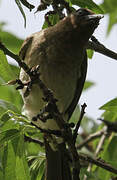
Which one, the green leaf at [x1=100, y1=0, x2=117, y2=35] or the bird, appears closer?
the bird

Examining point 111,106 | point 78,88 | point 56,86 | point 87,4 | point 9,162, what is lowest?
point 9,162

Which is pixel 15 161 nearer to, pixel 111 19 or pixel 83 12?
pixel 83 12

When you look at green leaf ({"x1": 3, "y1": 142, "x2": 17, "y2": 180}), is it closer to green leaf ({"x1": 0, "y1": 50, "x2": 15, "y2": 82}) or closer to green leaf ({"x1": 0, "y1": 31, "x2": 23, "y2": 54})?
green leaf ({"x1": 0, "y1": 50, "x2": 15, "y2": 82})

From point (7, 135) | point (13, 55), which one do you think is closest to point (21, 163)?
point (7, 135)

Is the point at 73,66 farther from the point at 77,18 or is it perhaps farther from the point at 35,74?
the point at 35,74

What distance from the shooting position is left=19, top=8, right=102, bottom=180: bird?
3.21 meters

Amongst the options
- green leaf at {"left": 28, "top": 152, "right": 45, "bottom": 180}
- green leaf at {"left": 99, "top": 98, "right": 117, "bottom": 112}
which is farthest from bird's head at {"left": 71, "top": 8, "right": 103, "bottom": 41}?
green leaf at {"left": 28, "top": 152, "right": 45, "bottom": 180}

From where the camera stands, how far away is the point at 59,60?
3262 millimetres

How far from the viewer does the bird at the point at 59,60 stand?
10.5 ft

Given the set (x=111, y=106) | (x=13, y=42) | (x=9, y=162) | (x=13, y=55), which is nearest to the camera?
(x=13, y=55)

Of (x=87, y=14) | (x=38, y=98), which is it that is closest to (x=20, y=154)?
(x=38, y=98)

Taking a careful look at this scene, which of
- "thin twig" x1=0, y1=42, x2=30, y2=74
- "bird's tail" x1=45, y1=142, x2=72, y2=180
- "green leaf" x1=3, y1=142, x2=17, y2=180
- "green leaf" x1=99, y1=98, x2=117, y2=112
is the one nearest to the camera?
"thin twig" x1=0, y1=42, x2=30, y2=74

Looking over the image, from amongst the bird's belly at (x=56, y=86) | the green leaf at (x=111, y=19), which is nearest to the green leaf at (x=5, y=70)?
the bird's belly at (x=56, y=86)

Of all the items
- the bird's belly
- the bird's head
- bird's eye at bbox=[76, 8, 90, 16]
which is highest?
bird's eye at bbox=[76, 8, 90, 16]
